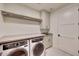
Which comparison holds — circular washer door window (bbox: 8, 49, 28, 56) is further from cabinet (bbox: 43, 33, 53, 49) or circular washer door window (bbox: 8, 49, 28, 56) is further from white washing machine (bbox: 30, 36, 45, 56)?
cabinet (bbox: 43, 33, 53, 49)

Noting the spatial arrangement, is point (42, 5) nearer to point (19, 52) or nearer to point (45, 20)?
point (45, 20)

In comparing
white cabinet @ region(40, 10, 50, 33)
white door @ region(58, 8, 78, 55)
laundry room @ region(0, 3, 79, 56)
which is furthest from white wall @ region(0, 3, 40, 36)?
white door @ region(58, 8, 78, 55)

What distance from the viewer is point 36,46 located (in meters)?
1.45

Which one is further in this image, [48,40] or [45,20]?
[48,40]

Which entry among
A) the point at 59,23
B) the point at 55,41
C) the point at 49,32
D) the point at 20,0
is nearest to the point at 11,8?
the point at 20,0

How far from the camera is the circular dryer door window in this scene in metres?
Result: 1.40

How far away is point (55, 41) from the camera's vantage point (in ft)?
5.66

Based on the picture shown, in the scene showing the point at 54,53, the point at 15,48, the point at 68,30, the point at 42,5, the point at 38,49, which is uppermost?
the point at 42,5

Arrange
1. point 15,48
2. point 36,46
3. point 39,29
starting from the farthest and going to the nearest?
point 39,29, point 36,46, point 15,48

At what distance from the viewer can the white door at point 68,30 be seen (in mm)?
1630

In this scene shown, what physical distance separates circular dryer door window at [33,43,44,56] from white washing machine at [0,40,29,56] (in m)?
0.23

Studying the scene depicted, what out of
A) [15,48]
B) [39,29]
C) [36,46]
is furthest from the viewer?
[39,29]

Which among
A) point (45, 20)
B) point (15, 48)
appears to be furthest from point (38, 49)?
point (45, 20)

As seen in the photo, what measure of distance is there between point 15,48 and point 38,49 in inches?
25.2
